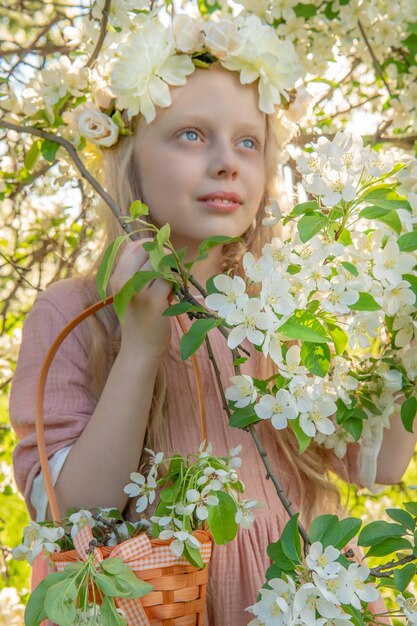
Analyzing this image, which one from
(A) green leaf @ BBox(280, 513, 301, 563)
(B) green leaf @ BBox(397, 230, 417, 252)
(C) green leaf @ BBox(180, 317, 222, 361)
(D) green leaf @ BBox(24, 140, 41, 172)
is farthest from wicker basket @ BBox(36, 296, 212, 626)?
(D) green leaf @ BBox(24, 140, 41, 172)

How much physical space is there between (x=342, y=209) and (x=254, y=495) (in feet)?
1.76

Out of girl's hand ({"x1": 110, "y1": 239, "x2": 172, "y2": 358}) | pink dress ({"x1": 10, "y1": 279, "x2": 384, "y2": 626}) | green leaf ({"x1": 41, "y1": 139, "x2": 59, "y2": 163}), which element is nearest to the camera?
girl's hand ({"x1": 110, "y1": 239, "x2": 172, "y2": 358})

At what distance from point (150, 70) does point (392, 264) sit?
0.57 meters

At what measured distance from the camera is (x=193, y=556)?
0.99 meters

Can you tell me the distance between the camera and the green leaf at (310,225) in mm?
1003

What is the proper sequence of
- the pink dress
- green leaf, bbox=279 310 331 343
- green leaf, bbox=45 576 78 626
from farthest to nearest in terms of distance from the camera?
the pink dress < green leaf, bbox=279 310 331 343 < green leaf, bbox=45 576 78 626

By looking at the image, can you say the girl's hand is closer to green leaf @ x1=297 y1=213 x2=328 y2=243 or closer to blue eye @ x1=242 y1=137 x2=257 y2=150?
green leaf @ x1=297 y1=213 x2=328 y2=243

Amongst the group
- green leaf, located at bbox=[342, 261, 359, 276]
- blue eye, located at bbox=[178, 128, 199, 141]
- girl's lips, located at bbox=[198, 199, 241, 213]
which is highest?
blue eye, located at bbox=[178, 128, 199, 141]

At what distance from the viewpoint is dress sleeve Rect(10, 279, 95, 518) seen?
1328 millimetres

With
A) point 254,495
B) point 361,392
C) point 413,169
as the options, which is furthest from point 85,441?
point 413,169

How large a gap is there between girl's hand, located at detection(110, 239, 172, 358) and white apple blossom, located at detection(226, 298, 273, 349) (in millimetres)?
197

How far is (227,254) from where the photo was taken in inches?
62.8

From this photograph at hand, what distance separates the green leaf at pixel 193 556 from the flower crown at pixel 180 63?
71 cm

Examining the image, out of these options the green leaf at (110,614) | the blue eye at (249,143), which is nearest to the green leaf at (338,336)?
the green leaf at (110,614)
